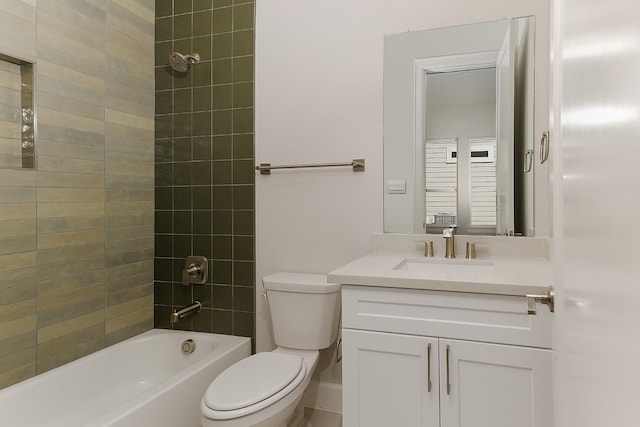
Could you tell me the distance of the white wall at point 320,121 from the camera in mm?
2119

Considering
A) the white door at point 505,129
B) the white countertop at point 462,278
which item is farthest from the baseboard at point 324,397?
the white door at point 505,129

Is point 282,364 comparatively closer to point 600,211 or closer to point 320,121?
point 320,121

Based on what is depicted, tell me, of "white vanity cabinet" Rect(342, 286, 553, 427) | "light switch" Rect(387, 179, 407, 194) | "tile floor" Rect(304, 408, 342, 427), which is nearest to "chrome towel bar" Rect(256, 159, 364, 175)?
"light switch" Rect(387, 179, 407, 194)

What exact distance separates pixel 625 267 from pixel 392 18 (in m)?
1.99

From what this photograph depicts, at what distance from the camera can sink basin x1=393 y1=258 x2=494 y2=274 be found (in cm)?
181

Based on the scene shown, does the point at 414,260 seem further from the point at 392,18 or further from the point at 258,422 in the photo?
the point at 392,18

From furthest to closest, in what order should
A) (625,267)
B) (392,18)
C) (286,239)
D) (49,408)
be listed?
(286,239)
(392,18)
(49,408)
(625,267)

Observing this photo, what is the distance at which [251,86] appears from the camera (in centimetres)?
233

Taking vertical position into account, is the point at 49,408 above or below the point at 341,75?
below

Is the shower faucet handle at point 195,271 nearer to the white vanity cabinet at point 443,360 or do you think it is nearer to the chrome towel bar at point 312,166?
the chrome towel bar at point 312,166

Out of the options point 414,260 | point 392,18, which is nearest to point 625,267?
point 414,260

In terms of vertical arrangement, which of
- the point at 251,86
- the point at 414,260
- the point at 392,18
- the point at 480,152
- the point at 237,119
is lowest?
the point at 414,260

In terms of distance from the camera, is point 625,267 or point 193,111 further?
point 193,111

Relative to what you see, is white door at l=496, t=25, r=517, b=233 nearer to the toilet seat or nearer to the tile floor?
the toilet seat
